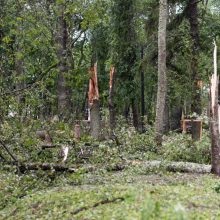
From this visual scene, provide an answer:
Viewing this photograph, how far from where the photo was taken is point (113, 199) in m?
6.88

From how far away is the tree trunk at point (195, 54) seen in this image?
66.5ft

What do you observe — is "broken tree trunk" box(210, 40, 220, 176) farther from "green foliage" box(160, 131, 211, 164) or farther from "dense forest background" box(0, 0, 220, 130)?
"dense forest background" box(0, 0, 220, 130)

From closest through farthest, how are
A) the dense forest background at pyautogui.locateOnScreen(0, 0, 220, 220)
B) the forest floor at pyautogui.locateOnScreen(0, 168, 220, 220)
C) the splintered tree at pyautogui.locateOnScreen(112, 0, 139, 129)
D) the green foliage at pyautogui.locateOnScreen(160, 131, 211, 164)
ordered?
the forest floor at pyautogui.locateOnScreen(0, 168, 220, 220) → the dense forest background at pyautogui.locateOnScreen(0, 0, 220, 220) → the green foliage at pyautogui.locateOnScreen(160, 131, 211, 164) → the splintered tree at pyautogui.locateOnScreen(112, 0, 139, 129)

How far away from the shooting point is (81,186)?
9047 millimetres

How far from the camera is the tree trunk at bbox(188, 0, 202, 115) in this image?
66.5 feet

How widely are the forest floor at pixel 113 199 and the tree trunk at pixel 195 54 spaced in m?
10.3

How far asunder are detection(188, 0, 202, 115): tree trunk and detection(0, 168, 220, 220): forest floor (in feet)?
33.9

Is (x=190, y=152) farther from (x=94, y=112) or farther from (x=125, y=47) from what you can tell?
(x=125, y=47)

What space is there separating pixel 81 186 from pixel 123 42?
667 inches

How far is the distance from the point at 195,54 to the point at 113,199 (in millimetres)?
14570

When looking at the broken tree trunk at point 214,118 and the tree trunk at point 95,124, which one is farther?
the tree trunk at point 95,124

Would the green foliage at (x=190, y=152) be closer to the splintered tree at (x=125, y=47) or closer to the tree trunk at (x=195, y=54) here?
the tree trunk at (x=195, y=54)

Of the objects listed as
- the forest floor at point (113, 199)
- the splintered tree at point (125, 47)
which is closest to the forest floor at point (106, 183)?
the forest floor at point (113, 199)

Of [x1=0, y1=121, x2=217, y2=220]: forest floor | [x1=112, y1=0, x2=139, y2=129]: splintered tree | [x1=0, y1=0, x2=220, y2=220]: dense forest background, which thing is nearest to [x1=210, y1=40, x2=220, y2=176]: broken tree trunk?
[x1=0, y1=0, x2=220, y2=220]: dense forest background
